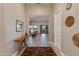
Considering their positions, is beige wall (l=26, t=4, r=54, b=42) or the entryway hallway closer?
the entryway hallway

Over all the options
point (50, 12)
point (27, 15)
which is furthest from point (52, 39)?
point (27, 15)

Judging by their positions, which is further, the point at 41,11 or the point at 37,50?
the point at 41,11

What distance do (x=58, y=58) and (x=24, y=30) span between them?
2.51m

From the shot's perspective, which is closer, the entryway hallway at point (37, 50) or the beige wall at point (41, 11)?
the entryway hallway at point (37, 50)

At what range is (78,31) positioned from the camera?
5.56 ft

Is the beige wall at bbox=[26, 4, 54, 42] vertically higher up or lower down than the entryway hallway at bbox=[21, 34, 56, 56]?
higher up

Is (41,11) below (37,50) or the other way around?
the other way around

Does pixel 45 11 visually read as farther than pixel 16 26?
Yes

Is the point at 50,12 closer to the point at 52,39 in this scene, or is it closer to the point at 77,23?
the point at 52,39

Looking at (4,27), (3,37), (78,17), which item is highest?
(78,17)

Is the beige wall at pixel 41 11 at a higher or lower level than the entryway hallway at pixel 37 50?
higher

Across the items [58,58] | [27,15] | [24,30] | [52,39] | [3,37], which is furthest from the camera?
[52,39]

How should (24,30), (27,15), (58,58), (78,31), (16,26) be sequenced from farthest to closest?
(27,15)
(24,30)
(16,26)
(78,31)
(58,58)

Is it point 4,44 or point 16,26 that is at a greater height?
point 16,26
